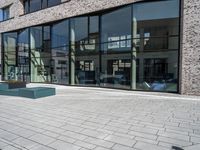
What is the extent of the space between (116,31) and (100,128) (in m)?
12.2

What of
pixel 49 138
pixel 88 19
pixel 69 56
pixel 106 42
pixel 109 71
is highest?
pixel 88 19

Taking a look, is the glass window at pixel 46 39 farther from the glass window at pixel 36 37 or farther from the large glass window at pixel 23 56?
the large glass window at pixel 23 56

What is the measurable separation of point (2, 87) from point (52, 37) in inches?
346

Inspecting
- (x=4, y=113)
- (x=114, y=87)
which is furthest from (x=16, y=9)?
(x=4, y=113)

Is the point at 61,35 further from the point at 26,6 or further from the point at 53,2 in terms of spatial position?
the point at 26,6

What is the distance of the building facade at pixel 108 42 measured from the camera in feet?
37.2

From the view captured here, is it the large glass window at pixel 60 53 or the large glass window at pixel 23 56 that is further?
the large glass window at pixel 23 56

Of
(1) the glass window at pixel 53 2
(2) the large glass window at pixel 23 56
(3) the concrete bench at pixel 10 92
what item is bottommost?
(3) the concrete bench at pixel 10 92

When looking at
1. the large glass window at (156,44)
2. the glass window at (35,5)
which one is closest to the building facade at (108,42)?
the large glass window at (156,44)

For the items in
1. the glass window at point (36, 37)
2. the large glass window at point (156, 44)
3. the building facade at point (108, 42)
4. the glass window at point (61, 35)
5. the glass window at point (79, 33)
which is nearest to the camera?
the building facade at point (108, 42)

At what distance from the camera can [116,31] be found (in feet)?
52.9

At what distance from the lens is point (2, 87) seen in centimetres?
1212

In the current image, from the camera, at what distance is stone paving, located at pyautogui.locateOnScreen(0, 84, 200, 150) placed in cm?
420

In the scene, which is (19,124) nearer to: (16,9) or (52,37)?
(52,37)
